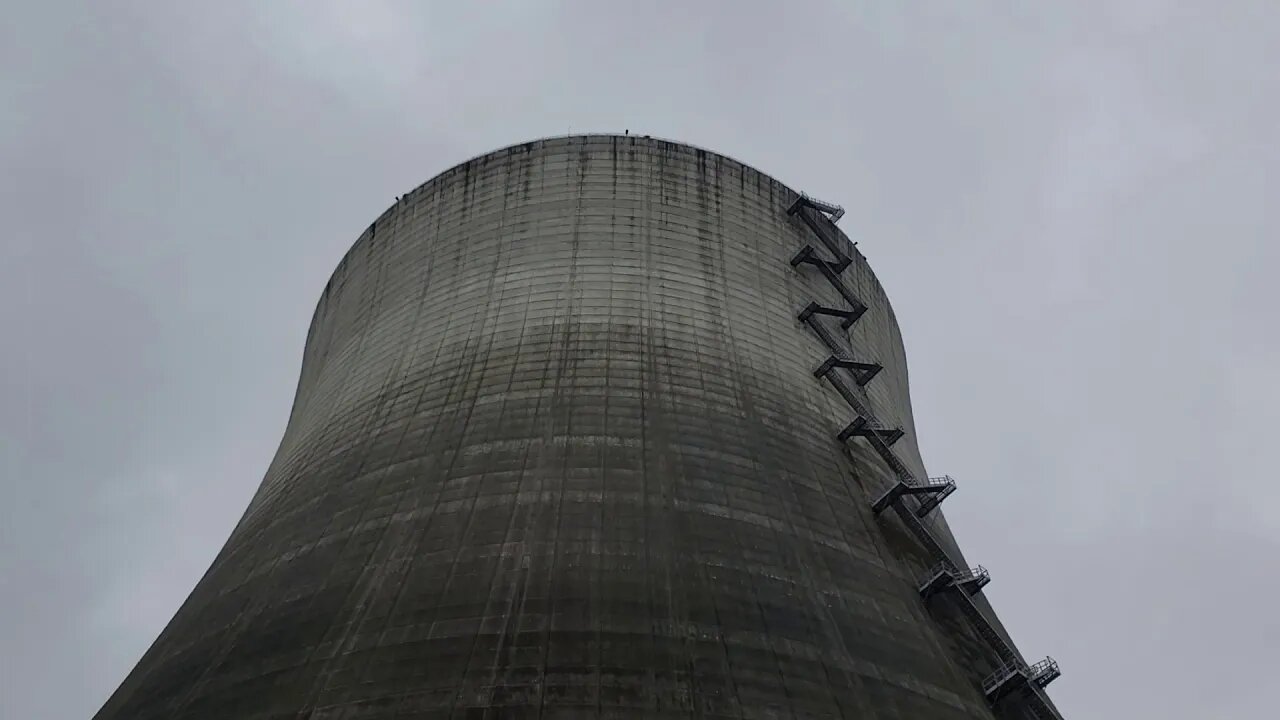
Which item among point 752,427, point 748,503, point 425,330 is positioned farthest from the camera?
point 425,330

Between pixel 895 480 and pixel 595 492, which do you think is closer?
pixel 595 492

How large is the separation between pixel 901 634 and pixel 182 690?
24.2ft

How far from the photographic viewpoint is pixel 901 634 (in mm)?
11617

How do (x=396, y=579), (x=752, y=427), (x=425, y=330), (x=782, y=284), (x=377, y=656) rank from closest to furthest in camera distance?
(x=377, y=656) < (x=396, y=579) < (x=752, y=427) < (x=425, y=330) < (x=782, y=284)

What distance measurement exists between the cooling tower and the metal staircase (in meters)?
0.05

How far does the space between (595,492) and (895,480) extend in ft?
16.8

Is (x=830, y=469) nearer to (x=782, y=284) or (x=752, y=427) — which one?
(x=752, y=427)

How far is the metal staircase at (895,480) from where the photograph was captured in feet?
42.0

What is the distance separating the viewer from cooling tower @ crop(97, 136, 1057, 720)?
10289 mm

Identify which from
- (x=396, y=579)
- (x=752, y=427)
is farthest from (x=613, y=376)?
(x=396, y=579)

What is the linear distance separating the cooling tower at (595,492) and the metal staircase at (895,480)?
5 centimetres

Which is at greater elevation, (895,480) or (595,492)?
(895,480)

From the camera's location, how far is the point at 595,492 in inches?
484

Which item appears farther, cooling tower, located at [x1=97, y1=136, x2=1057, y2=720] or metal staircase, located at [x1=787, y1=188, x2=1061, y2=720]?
metal staircase, located at [x1=787, y1=188, x2=1061, y2=720]
